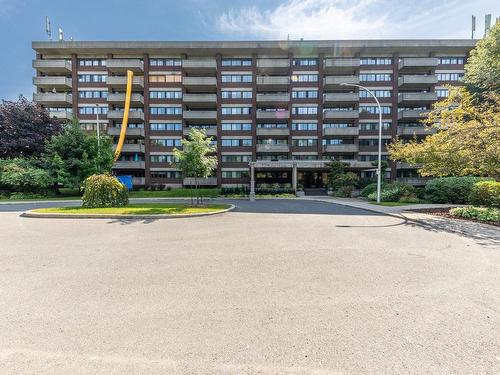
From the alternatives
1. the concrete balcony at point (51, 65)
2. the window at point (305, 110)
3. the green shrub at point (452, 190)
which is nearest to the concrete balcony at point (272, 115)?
the window at point (305, 110)

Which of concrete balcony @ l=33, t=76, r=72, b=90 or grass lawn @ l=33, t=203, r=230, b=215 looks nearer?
grass lawn @ l=33, t=203, r=230, b=215

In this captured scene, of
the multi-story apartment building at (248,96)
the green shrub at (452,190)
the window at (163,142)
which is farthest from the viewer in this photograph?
the window at (163,142)

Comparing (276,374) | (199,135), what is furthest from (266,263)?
(199,135)

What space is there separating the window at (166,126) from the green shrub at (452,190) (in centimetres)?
3569

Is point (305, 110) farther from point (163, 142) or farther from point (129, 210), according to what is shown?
point (129, 210)

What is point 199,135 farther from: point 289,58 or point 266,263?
point 289,58

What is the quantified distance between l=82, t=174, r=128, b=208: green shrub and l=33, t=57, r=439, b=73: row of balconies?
2899 centimetres

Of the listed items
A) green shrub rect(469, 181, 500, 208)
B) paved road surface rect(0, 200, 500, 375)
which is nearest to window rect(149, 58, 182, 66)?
paved road surface rect(0, 200, 500, 375)

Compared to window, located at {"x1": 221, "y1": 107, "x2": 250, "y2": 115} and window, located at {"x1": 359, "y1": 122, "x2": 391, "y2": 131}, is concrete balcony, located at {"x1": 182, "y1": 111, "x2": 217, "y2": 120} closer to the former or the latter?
window, located at {"x1": 221, "y1": 107, "x2": 250, "y2": 115}

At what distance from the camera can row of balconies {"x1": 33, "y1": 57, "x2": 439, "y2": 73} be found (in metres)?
37.5

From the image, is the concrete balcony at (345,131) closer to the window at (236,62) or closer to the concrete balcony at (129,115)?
the window at (236,62)

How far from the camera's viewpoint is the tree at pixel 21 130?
30.3 meters

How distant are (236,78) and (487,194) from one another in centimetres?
3598

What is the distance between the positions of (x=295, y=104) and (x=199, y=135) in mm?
27410
